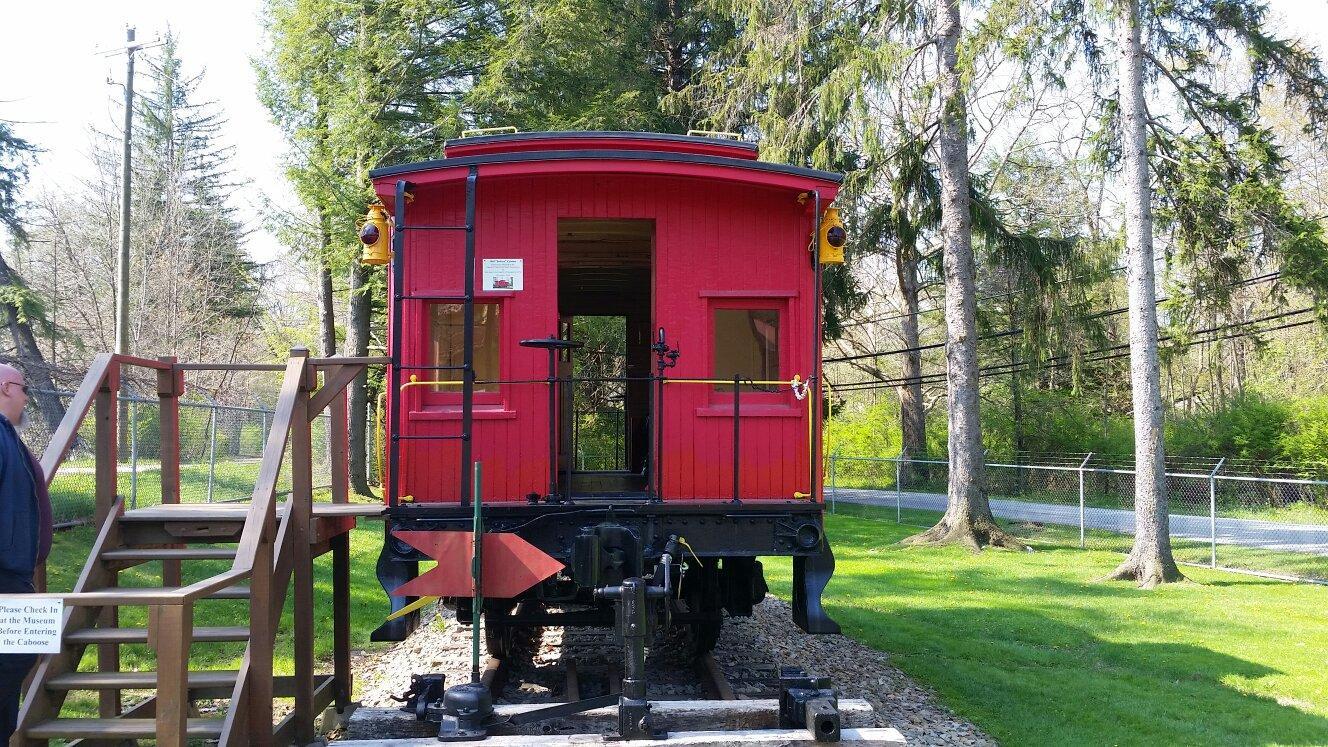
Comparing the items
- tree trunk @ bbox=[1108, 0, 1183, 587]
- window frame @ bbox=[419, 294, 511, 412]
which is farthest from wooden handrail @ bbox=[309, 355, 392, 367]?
tree trunk @ bbox=[1108, 0, 1183, 587]

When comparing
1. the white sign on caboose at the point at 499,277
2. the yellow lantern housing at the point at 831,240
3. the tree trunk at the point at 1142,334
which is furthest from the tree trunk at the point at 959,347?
the white sign on caboose at the point at 499,277

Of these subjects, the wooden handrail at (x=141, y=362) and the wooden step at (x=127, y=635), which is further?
the wooden handrail at (x=141, y=362)

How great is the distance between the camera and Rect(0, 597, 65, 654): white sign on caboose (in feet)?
11.8

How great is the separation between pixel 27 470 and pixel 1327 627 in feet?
35.2

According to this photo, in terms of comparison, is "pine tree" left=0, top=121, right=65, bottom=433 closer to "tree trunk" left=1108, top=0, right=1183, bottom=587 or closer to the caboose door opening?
the caboose door opening

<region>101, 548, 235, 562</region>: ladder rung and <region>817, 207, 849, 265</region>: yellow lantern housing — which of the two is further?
<region>817, 207, 849, 265</region>: yellow lantern housing

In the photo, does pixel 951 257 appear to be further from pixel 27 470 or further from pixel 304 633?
pixel 27 470

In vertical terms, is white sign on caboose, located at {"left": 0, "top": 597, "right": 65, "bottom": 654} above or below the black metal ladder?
below

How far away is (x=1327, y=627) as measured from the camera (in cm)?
941

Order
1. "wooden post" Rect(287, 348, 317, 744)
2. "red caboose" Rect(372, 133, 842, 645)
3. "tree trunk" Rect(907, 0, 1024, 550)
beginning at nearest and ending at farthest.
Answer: "wooden post" Rect(287, 348, 317, 744) → "red caboose" Rect(372, 133, 842, 645) → "tree trunk" Rect(907, 0, 1024, 550)

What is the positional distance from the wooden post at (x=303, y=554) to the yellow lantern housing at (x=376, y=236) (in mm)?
919

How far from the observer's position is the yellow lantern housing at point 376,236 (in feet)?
19.7

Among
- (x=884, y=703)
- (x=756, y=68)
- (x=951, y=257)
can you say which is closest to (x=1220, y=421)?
(x=951, y=257)

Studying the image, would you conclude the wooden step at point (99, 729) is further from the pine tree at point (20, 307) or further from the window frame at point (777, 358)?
the pine tree at point (20, 307)
